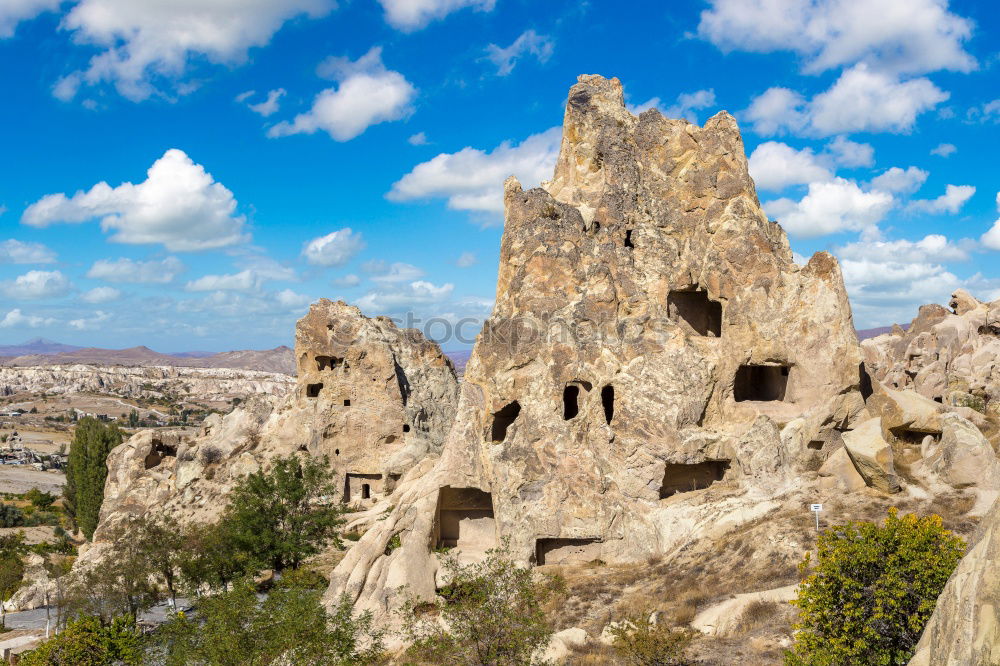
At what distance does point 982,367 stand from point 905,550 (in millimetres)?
46662

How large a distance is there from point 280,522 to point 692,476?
56.2 ft

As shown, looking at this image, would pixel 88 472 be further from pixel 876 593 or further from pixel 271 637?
pixel 876 593

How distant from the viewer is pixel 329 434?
42.2 metres

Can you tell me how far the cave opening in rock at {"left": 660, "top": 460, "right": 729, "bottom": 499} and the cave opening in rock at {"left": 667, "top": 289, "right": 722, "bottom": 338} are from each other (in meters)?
5.92

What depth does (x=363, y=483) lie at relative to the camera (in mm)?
42500

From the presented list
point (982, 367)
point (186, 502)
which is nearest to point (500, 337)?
point (186, 502)

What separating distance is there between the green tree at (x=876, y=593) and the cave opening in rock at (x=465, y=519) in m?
17.2

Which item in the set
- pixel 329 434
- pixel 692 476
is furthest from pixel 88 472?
pixel 692 476

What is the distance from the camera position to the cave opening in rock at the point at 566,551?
2656 cm

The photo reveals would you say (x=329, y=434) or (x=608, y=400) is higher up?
(x=608, y=400)

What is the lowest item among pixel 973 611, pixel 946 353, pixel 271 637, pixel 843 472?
pixel 271 637

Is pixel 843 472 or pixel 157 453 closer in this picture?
pixel 843 472

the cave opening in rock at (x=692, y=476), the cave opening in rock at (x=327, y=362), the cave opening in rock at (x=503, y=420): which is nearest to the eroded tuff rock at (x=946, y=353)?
the cave opening in rock at (x=692, y=476)

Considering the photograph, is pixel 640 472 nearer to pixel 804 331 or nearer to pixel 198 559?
pixel 804 331
